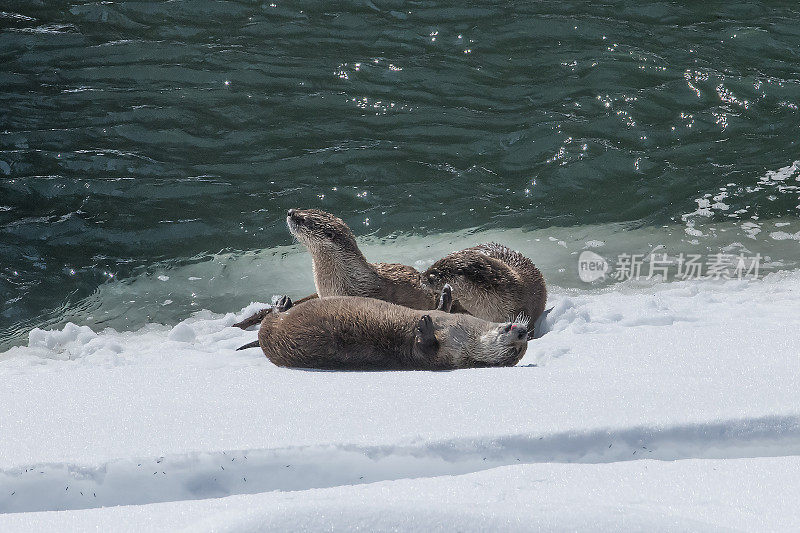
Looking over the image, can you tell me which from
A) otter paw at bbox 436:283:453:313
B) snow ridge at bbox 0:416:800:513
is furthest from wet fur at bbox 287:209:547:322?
snow ridge at bbox 0:416:800:513

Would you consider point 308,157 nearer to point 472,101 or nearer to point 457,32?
point 472,101

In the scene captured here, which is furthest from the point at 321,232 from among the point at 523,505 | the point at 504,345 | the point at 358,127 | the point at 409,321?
the point at 358,127

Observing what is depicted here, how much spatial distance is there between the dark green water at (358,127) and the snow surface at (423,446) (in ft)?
9.47

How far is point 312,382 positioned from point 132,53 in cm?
839

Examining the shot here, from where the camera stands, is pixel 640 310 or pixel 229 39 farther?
pixel 229 39

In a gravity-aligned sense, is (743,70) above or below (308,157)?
above

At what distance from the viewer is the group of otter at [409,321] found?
13.6ft

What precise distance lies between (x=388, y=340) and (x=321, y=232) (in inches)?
44.9

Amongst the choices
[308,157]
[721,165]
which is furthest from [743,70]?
[308,157]

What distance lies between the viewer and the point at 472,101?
9.82m

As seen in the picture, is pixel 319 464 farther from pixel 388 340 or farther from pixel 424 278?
pixel 424 278

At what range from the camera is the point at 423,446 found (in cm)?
283

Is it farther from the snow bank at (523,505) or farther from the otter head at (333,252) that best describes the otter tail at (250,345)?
the snow bank at (523,505)

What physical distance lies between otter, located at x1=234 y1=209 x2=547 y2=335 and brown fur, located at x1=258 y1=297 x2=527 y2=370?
2.08ft
